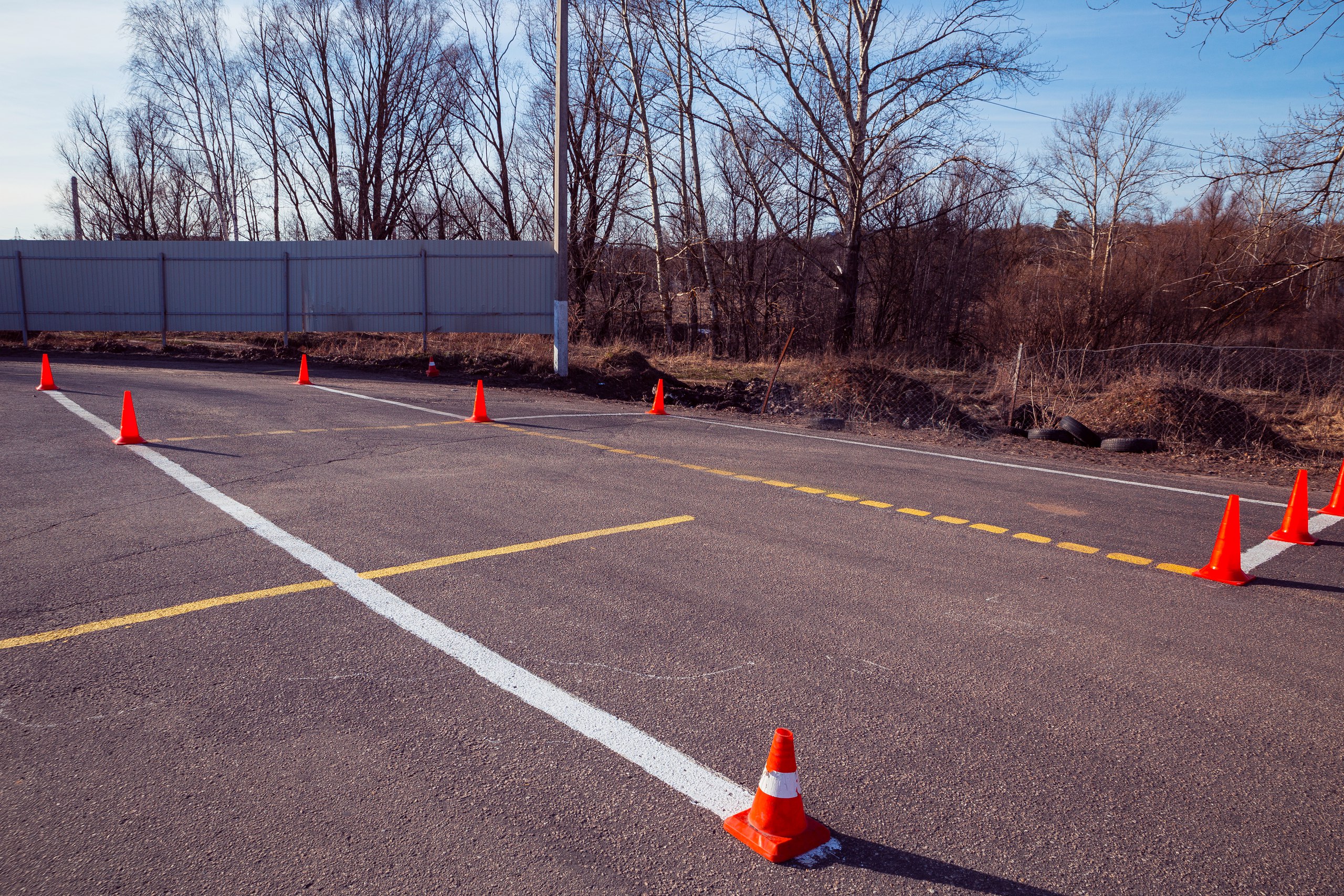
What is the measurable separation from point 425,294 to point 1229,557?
63.6ft

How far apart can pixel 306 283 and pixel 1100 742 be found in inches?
893

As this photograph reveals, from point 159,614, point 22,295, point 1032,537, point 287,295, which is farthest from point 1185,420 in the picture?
point 22,295

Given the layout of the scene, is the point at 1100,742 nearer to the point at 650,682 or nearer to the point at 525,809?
the point at 650,682

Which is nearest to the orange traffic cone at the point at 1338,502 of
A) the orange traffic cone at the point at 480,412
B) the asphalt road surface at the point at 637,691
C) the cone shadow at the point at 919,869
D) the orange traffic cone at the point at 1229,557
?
the asphalt road surface at the point at 637,691

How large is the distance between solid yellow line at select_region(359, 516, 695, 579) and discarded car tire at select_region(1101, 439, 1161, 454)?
8.01 m

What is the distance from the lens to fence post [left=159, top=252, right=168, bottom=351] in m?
22.1

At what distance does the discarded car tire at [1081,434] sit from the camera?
12617mm

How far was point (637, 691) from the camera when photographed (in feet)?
12.5

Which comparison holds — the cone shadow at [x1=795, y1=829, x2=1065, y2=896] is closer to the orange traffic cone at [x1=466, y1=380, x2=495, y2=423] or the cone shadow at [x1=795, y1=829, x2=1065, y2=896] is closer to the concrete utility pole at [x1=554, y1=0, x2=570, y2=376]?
the orange traffic cone at [x1=466, y1=380, x2=495, y2=423]

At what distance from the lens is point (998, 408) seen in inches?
634

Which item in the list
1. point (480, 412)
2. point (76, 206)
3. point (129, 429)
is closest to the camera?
point (129, 429)

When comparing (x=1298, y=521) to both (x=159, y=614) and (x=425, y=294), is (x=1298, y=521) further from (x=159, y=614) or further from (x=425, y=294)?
(x=425, y=294)

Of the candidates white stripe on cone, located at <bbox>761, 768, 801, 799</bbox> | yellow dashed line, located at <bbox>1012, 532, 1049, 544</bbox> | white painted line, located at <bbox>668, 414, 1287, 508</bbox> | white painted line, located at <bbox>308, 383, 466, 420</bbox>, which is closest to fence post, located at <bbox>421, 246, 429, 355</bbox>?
white painted line, located at <bbox>308, 383, 466, 420</bbox>

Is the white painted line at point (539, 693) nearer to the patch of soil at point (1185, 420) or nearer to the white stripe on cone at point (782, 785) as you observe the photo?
the white stripe on cone at point (782, 785)
